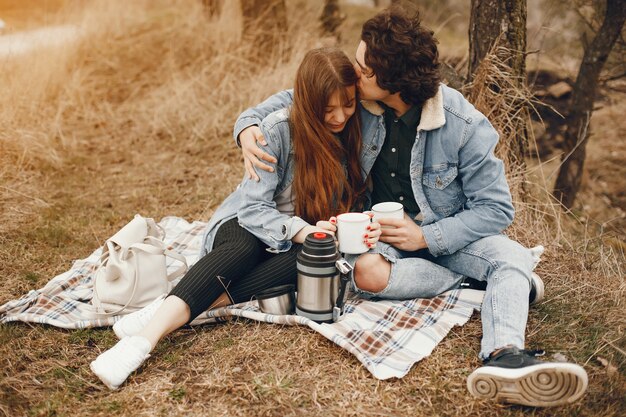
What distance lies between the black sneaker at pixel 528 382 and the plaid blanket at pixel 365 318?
0.38 metres

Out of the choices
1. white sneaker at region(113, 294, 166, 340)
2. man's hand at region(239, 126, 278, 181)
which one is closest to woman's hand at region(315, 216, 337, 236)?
man's hand at region(239, 126, 278, 181)

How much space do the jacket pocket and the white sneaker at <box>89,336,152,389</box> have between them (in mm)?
1638

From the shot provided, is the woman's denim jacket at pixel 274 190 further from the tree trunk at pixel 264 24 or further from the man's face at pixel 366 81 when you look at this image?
the tree trunk at pixel 264 24

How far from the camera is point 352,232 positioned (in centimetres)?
293

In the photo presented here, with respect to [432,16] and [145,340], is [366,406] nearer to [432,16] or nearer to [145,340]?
[145,340]

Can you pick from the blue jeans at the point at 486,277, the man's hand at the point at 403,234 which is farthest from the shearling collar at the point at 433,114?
the blue jeans at the point at 486,277

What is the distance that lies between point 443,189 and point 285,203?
0.86 metres

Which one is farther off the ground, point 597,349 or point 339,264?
point 339,264

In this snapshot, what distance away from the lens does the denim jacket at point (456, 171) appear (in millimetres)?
3162

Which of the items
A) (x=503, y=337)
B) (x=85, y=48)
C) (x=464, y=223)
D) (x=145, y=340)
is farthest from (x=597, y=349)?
(x=85, y=48)

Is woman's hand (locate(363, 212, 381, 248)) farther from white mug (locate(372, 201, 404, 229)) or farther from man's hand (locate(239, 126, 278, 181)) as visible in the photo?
man's hand (locate(239, 126, 278, 181))

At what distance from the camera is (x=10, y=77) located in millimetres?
6250

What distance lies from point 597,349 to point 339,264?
4.14 feet

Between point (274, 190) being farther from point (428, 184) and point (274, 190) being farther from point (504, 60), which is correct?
point (504, 60)
